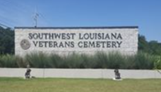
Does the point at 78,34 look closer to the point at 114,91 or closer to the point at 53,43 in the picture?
the point at 53,43

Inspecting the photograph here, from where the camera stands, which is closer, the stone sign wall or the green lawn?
the green lawn

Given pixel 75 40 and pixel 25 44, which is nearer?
pixel 75 40

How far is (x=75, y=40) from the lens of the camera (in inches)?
1328

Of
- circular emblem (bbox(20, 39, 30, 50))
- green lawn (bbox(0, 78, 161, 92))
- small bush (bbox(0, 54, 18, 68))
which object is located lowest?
green lawn (bbox(0, 78, 161, 92))

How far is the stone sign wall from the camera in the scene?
33.2 m

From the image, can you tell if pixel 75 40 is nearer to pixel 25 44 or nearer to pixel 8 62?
pixel 25 44

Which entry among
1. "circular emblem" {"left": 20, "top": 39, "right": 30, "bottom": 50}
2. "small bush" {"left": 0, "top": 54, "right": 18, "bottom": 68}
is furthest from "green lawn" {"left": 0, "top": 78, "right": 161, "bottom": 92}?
"circular emblem" {"left": 20, "top": 39, "right": 30, "bottom": 50}

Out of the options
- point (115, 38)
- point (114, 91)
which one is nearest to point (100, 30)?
point (115, 38)

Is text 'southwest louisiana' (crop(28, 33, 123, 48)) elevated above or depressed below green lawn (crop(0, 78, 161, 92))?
above

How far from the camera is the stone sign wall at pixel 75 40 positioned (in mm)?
33156

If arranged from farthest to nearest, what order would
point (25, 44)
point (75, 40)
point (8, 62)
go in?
point (25, 44) → point (75, 40) → point (8, 62)

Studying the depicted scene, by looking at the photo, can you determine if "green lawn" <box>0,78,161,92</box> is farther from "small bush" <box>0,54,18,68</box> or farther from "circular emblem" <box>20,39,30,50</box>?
"circular emblem" <box>20,39,30,50</box>

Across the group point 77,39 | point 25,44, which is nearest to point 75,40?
point 77,39

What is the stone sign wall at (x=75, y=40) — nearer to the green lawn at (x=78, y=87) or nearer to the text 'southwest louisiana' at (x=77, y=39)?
the text 'southwest louisiana' at (x=77, y=39)
